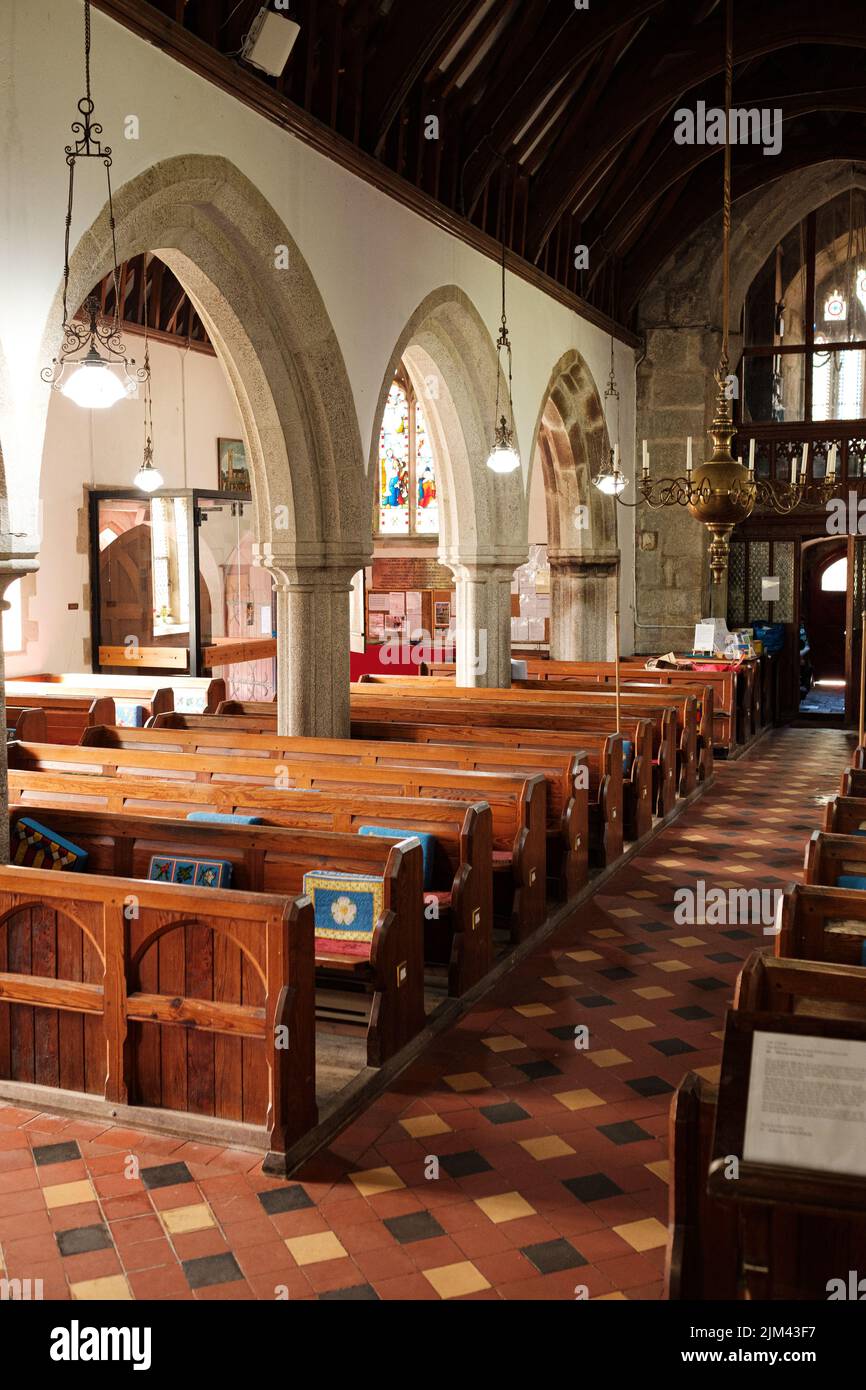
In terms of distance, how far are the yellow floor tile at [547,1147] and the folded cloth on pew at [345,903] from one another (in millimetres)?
1045

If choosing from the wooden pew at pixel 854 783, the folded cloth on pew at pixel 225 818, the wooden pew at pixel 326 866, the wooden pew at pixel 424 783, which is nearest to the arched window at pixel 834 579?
the wooden pew at pixel 854 783

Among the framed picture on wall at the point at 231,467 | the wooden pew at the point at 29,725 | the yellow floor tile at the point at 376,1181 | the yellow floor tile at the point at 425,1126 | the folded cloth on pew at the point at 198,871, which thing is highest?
the framed picture on wall at the point at 231,467

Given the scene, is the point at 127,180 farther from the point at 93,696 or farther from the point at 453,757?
the point at 93,696

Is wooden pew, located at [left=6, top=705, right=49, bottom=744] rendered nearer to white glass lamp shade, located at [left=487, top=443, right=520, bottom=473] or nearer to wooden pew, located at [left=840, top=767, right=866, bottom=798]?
white glass lamp shade, located at [left=487, top=443, right=520, bottom=473]

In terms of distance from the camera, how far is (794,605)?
15.5m

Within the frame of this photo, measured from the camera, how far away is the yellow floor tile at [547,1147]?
4.09 m

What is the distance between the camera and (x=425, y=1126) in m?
4.28

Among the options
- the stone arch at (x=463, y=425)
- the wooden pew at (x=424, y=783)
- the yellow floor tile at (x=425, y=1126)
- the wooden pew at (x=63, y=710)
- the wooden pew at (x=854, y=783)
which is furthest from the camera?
the stone arch at (x=463, y=425)

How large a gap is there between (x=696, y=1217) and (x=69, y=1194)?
1.92 metres

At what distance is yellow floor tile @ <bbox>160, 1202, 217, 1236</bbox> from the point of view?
3.57 m

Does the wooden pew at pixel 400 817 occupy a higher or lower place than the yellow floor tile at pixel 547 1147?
higher

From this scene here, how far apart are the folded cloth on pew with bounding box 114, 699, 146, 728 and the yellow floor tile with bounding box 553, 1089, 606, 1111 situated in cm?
624

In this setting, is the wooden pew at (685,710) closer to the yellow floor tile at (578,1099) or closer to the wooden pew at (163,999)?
the yellow floor tile at (578,1099)

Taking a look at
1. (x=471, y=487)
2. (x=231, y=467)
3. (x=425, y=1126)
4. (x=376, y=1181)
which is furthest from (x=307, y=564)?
(x=231, y=467)
